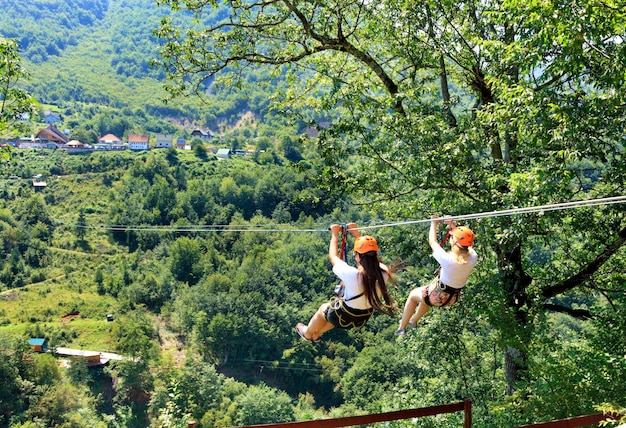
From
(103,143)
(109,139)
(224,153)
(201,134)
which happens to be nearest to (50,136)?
(103,143)

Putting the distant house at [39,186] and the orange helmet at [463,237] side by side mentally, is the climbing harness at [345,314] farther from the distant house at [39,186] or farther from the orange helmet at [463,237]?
the distant house at [39,186]

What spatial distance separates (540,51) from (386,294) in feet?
9.68

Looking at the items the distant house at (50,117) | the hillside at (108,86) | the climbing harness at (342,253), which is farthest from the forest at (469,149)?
the hillside at (108,86)

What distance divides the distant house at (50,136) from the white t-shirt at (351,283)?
129747mm

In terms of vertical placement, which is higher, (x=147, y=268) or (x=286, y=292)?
(x=147, y=268)

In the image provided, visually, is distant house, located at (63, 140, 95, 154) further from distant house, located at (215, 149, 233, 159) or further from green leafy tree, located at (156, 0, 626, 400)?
green leafy tree, located at (156, 0, 626, 400)

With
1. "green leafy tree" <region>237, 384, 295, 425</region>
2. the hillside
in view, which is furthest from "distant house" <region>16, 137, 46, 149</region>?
"green leafy tree" <region>237, 384, 295, 425</region>

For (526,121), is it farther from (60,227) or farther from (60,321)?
(60,227)

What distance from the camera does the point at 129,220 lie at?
9469 cm

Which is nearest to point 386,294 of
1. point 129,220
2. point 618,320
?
point 618,320

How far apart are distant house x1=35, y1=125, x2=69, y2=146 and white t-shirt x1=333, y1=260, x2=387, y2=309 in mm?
129747

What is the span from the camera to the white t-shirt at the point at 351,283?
12.7ft

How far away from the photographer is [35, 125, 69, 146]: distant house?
116938mm

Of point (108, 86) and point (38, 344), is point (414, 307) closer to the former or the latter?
point (38, 344)
